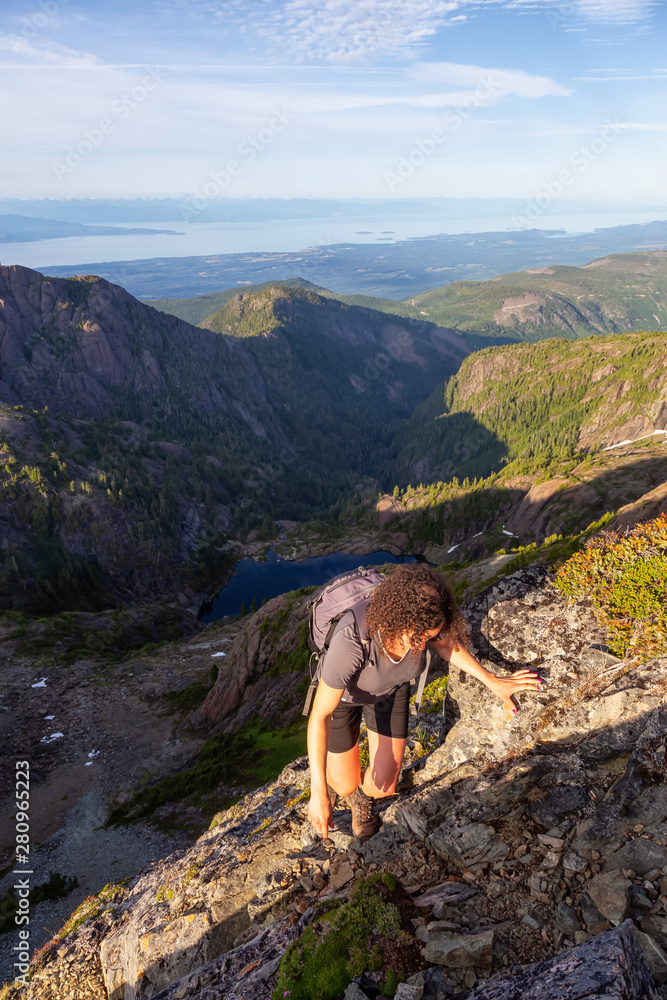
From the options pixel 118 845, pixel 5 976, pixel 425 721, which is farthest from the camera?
pixel 118 845

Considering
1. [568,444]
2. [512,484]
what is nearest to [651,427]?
[568,444]

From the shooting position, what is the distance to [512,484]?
143 metres

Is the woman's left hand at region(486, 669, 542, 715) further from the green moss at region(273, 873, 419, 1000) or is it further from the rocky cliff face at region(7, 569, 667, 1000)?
the green moss at region(273, 873, 419, 1000)

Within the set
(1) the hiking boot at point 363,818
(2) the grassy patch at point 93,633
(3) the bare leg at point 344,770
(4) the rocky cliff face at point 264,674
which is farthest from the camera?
(2) the grassy patch at point 93,633

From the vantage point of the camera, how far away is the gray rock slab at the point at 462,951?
5922mm

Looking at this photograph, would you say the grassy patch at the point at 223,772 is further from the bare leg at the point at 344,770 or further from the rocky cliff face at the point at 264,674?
the bare leg at the point at 344,770

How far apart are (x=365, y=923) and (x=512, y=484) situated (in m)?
146


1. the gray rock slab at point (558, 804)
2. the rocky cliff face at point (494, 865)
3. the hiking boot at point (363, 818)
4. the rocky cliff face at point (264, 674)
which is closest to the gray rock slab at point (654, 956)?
the rocky cliff face at point (494, 865)

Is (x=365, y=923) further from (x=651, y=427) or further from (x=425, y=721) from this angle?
(x=651, y=427)

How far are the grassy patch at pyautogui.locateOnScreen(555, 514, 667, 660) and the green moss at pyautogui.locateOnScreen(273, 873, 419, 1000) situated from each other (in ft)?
18.2

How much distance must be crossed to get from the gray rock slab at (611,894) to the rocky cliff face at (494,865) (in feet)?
0.07

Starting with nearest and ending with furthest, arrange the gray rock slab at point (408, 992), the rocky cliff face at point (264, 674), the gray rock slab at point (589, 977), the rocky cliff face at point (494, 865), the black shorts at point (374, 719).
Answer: the gray rock slab at point (589, 977), the gray rock slab at point (408, 992), the rocky cliff face at point (494, 865), the black shorts at point (374, 719), the rocky cliff face at point (264, 674)

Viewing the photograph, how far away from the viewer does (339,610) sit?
24.2ft

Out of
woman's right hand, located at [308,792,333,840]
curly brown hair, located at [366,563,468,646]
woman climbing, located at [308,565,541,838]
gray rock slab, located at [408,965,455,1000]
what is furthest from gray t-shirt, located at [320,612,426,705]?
gray rock slab, located at [408,965,455,1000]
